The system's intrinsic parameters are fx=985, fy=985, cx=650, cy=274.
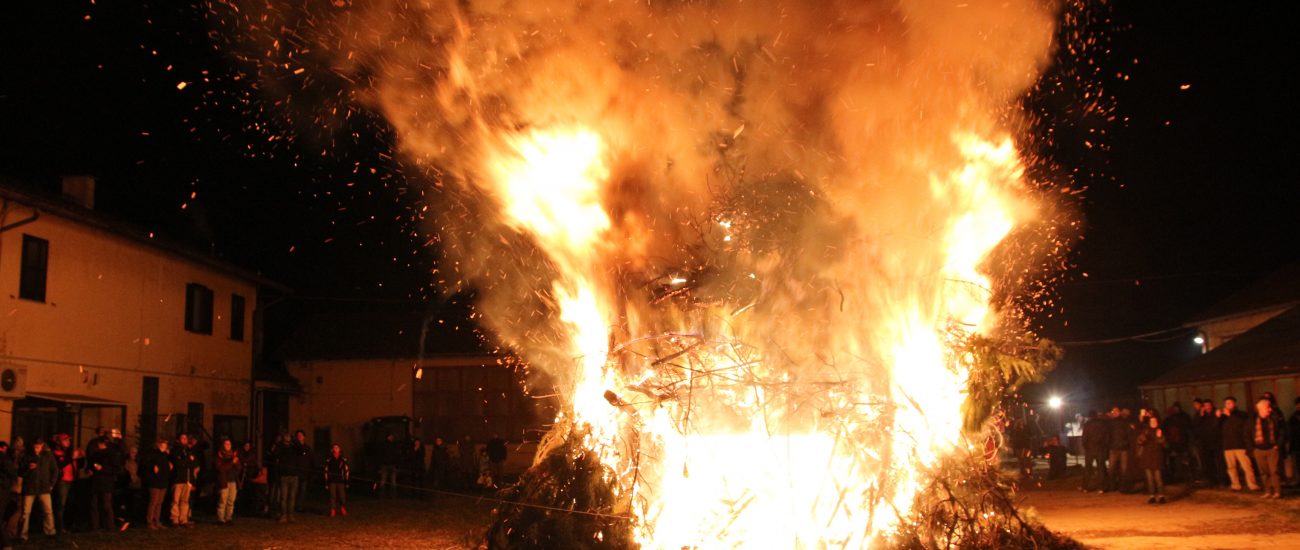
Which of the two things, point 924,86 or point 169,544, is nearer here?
point 924,86

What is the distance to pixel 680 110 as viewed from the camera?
Result: 9.57 m

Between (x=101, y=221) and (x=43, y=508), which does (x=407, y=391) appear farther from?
(x=43, y=508)

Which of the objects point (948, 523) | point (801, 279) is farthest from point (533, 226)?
point (948, 523)

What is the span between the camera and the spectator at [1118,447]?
1764 centimetres

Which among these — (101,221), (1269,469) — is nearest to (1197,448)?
(1269,469)

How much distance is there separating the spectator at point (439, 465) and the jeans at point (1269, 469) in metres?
17.4

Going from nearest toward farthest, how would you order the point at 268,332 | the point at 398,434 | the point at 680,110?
the point at 680,110 → the point at 398,434 → the point at 268,332

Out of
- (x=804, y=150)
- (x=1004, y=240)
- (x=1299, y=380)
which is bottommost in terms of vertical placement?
(x=1299, y=380)

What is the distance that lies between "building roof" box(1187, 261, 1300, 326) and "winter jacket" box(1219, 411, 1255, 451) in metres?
10.3

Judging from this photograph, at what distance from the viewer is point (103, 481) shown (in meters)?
14.7

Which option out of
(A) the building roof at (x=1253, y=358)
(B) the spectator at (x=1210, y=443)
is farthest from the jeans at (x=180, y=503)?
(A) the building roof at (x=1253, y=358)

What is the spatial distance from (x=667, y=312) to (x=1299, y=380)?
13.8 meters

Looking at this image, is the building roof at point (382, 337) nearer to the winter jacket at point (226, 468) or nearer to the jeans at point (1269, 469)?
the winter jacket at point (226, 468)

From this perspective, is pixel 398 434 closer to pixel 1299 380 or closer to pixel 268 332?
pixel 268 332
